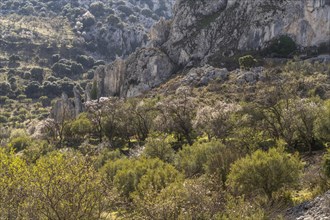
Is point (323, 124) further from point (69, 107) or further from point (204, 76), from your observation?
point (69, 107)

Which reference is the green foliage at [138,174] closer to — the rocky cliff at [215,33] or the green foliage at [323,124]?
the green foliage at [323,124]

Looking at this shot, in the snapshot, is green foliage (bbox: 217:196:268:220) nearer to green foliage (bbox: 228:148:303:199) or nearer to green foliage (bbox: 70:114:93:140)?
green foliage (bbox: 228:148:303:199)

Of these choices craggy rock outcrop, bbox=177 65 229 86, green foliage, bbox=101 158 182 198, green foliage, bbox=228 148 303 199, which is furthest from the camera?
craggy rock outcrop, bbox=177 65 229 86

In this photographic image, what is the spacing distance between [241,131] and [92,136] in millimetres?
45697

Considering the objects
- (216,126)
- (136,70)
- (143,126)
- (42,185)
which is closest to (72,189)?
(42,185)

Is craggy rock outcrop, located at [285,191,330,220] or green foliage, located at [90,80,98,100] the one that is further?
green foliage, located at [90,80,98,100]

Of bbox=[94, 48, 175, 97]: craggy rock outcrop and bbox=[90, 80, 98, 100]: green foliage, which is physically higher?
bbox=[94, 48, 175, 97]: craggy rock outcrop

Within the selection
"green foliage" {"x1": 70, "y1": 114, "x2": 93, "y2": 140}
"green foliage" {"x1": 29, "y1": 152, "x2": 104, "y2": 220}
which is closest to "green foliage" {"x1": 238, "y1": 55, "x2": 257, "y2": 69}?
"green foliage" {"x1": 70, "y1": 114, "x2": 93, "y2": 140}

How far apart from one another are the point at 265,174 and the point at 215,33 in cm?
9951

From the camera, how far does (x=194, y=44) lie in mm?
123438

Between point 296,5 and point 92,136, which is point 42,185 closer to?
point 92,136

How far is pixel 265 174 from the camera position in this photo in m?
28.0

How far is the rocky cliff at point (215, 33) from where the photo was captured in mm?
105438

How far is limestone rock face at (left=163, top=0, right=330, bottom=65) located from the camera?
104 meters
